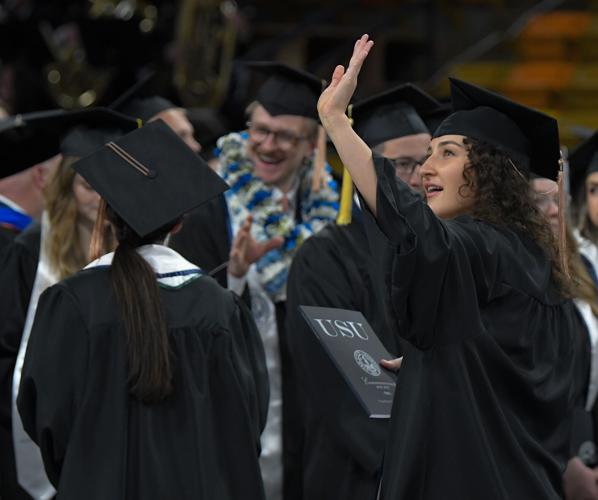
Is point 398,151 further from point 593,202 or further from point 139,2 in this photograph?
point 139,2

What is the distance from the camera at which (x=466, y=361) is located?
341 centimetres

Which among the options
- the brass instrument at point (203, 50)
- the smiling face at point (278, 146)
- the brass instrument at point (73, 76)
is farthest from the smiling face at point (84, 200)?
the brass instrument at point (73, 76)

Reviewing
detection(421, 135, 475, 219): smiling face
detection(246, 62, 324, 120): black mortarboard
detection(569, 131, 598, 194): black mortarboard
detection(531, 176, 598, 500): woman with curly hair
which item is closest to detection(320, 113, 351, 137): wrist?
detection(421, 135, 475, 219): smiling face

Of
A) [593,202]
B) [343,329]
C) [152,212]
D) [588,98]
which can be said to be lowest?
[588,98]

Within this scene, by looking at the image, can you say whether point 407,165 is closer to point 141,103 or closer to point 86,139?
point 86,139

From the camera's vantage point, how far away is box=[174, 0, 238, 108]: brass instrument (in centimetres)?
992

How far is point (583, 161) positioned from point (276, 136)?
1305 millimetres

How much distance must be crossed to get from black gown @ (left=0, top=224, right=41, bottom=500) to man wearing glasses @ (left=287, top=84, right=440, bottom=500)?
0.96 m

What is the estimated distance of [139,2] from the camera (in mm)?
10727

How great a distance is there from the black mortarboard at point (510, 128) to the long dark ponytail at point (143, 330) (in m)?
0.89

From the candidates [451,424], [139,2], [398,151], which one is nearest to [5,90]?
[139,2]

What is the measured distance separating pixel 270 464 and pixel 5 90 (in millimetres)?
6389

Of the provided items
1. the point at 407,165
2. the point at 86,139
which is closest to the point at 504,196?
the point at 407,165

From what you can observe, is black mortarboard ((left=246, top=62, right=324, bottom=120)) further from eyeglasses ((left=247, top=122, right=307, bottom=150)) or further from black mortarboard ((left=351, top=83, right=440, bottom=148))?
black mortarboard ((left=351, top=83, right=440, bottom=148))
